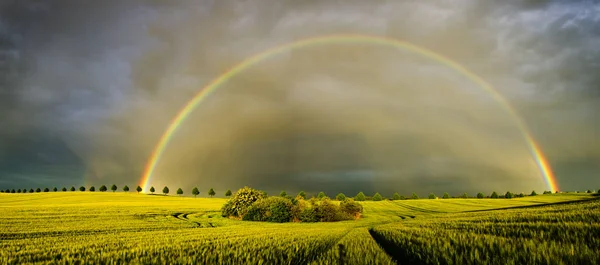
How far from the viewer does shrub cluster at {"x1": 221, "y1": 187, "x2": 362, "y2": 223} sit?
64625 millimetres

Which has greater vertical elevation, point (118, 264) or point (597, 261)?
point (597, 261)

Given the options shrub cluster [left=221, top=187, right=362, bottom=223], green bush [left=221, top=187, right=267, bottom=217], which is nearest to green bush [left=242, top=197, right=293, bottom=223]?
shrub cluster [left=221, top=187, right=362, bottom=223]

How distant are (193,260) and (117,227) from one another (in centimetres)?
3150

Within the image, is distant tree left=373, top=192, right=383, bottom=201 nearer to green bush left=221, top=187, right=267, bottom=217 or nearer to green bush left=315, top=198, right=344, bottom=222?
green bush left=315, top=198, right=344, bottom=222

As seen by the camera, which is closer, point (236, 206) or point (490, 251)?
point (490, 251)

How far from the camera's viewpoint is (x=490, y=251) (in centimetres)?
916

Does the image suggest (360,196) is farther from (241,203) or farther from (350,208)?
(241,203)

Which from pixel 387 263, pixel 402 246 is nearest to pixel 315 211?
pixel 402 246

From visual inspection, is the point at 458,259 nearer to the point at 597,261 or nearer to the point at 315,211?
the point at 597,261

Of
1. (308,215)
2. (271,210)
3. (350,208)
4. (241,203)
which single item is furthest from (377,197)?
(271,210)

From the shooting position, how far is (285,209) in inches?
2539

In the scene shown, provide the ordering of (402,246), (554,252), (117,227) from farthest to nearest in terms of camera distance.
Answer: (117,227) → (402,246) → (554,252)

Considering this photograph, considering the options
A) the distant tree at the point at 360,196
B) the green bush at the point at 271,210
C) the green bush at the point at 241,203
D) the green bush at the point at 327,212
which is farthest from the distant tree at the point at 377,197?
the green bush at the point at 271,210

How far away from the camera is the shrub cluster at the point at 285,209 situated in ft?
212
